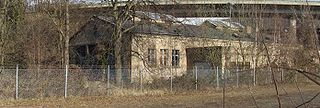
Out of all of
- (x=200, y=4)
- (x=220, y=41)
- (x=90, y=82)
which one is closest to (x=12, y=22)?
(x=90, y=82)

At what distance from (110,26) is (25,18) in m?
5.87

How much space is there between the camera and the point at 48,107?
65.1ft

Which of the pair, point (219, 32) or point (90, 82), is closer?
point (90, 82)

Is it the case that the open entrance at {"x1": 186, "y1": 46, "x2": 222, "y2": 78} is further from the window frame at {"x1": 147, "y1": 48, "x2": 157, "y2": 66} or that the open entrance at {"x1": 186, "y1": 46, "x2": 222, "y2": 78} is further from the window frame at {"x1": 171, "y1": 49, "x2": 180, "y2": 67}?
the window frame at {"x1": 147, "y1": 48, "x2": 157, "y2": 66}

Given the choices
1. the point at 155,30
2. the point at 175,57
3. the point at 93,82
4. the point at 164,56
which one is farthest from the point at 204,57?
the point at 93,82

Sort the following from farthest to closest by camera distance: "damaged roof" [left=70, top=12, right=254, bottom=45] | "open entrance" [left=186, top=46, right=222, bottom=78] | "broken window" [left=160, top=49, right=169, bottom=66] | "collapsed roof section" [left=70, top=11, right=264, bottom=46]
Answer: "broken window" [left=160, top=49, right=169, bottom=66], "open entrance" [left=186, top=46, right=222, bottom=78], "damaged roof" [left=70, top=12, right=254, bottom=45], "collapsed roof section" [left=70, top=11, right=264, bottom=46]

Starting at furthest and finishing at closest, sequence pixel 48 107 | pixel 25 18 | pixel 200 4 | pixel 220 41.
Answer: pixel 200 4 < pixel 220 41 < pixel 25 18 < pixel 48 107

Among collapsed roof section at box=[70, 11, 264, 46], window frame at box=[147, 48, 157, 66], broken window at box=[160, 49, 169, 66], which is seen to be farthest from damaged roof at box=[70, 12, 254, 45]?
broken window at box=[160, 49, 169, 66]

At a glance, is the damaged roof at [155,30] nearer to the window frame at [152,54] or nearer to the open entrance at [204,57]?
the window frame at [152,54]

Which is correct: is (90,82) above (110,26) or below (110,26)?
below

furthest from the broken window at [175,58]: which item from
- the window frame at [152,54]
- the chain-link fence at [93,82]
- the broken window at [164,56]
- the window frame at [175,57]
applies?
the chain-link fence at [93,82]

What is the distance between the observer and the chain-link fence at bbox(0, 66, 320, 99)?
2350cm

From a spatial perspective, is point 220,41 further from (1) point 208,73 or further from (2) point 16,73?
(2) point 16,73

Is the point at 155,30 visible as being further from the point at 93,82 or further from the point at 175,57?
the point at 93,82
